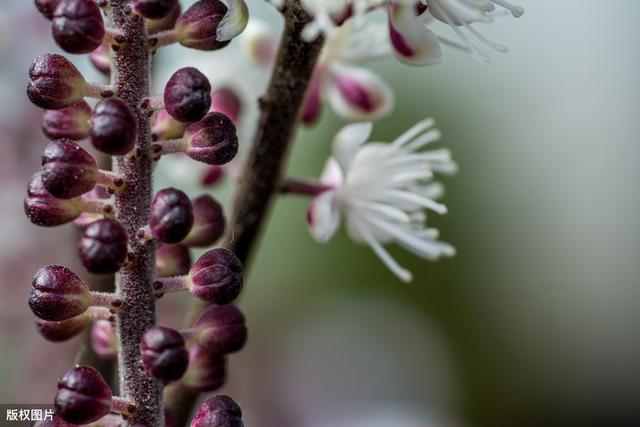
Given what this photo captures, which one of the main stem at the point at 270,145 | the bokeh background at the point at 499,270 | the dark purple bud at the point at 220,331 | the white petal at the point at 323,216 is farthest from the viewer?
the bokeh background at the point at 499,270

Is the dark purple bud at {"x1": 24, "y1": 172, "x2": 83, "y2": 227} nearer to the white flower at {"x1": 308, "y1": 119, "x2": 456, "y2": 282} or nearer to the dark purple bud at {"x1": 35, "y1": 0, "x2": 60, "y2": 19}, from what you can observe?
the dark purple bud at {"x1": 35, "y1": 0, "x2": 60, "y2": 19}

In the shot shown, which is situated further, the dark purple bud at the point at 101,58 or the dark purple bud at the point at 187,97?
the dark purple bud at the point at 101,58

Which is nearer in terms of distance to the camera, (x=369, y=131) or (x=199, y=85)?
(x=199, y=85)

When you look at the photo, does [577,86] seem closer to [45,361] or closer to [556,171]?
[556,171]

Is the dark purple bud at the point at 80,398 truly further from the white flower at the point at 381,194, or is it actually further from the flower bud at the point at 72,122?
the white flower at the point at 381,194

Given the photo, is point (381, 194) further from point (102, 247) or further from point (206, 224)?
point (102, 247)

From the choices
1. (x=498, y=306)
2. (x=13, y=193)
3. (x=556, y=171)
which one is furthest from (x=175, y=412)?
(x=556, y=171)

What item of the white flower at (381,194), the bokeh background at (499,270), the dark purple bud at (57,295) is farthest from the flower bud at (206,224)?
the bokeh background at (499,270)
